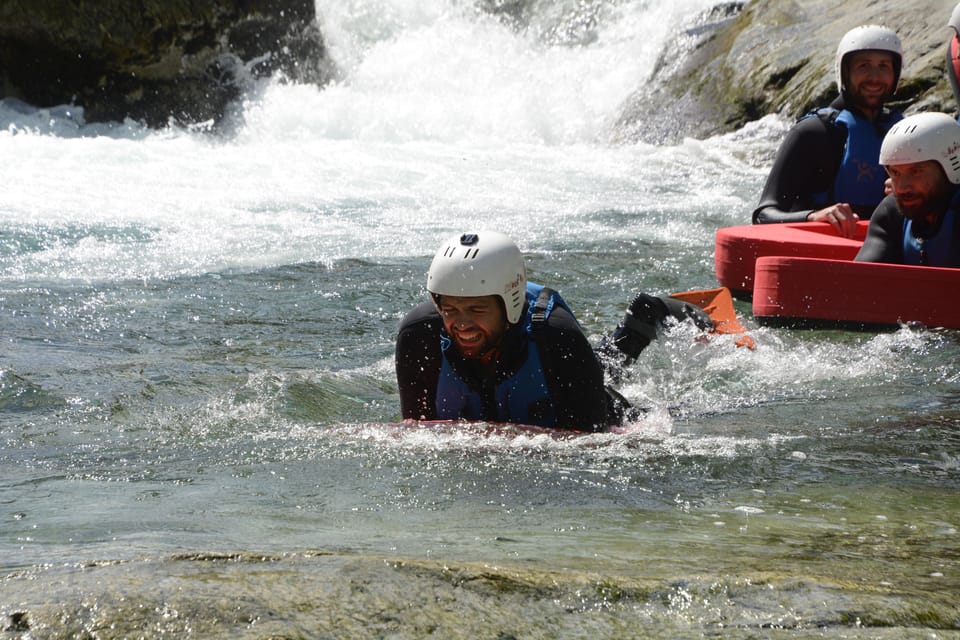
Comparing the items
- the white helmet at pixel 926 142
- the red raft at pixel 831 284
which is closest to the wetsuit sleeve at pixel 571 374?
the white helmet at pixel 926 142

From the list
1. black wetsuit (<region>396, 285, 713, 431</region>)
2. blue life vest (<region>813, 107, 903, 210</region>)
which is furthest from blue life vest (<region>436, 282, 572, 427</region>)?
blue life vest (<region>813, 107, 903, 210</region>)

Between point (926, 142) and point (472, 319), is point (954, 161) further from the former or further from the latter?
point (472, 319)

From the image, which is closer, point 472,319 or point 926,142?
point 472,319

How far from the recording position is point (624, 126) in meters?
15.9

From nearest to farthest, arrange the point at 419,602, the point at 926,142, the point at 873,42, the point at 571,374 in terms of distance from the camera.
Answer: the point at 419,602
the point at 571,374
the point at 926,142
the point at 873,42

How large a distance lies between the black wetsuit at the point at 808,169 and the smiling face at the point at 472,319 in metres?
3.73

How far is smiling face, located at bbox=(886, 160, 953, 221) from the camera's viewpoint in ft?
20.2

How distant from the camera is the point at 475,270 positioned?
14.4ft

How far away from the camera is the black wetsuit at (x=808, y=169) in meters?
7.61

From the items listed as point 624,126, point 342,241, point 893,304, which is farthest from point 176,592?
point 624,126

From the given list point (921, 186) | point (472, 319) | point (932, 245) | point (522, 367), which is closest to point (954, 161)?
point (921, 186)

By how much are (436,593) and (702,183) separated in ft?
35.3

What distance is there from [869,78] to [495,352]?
158 inches

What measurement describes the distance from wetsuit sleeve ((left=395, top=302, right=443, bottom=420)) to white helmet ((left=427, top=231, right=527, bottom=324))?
0.78 feet
